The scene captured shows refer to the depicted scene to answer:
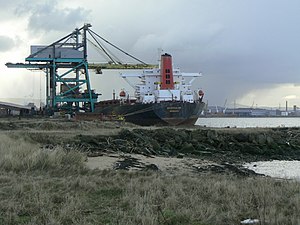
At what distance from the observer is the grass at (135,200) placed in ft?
22.1

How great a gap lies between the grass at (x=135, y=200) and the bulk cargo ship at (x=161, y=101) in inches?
1434

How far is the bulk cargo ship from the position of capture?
48.2 metres

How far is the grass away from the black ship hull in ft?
118

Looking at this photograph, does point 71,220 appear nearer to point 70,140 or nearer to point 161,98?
point 70,140

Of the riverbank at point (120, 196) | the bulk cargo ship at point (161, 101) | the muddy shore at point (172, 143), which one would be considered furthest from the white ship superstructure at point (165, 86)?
the riverbank at point (120, 196)

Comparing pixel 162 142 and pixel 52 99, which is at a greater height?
pixel 52 99

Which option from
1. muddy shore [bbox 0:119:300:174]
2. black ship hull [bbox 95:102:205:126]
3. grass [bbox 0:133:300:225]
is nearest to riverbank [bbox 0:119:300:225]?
grass [bbox 0:133:300:225]

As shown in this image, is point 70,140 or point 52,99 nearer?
point 70,140

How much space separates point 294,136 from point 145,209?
32.1 m

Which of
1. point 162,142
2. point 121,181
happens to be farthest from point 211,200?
point 162,142

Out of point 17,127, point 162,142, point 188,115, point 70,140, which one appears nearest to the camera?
point 70,140

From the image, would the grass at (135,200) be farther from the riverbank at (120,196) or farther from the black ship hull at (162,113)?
the black ship hull at (162,113)

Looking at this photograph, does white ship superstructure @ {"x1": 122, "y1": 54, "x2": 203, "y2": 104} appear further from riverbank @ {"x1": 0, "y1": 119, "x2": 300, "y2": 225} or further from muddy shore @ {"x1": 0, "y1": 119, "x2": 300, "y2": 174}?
riverbank @ {"x1": 0, "y1": 119, "x2": 300, "y2": 225}

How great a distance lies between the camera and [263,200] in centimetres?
814
